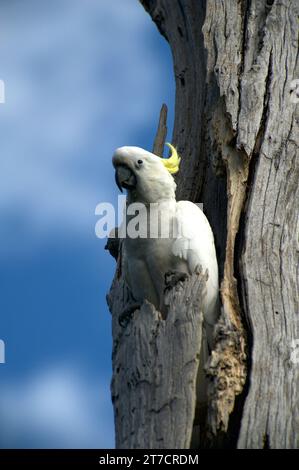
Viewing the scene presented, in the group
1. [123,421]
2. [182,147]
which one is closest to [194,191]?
[182,147]

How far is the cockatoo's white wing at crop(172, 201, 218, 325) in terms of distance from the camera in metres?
4.98

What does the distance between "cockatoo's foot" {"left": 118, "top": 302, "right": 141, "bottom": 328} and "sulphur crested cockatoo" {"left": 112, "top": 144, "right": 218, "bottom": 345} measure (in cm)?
8

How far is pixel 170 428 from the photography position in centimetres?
444

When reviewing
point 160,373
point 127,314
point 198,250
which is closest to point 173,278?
point 198,250

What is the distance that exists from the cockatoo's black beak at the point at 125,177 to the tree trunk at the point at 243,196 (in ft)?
1.88

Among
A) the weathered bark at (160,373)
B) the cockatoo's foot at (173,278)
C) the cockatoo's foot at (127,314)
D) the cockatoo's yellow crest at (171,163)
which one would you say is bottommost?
the weathered bark at (160,373)

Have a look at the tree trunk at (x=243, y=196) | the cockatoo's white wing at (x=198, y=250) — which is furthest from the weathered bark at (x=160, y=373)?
the cockatoo's white wing at (x=198, y=250)

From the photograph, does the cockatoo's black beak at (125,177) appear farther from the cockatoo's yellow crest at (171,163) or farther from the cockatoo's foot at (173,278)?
the cockatoo's foot at (173,278)

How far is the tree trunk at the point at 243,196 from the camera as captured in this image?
14.9 ft

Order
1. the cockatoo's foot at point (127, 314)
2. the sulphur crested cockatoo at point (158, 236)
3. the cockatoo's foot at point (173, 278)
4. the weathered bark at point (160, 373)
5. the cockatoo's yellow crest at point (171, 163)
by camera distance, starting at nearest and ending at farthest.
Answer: the weathered bark at point (160, 373), the cockatoo's foot at point (173, 278), the sulphur crested cockatoo at point (158, 236), the cockatoo's foot at point (127, 314), the cockatoo's yellow crest at point (171, 163)

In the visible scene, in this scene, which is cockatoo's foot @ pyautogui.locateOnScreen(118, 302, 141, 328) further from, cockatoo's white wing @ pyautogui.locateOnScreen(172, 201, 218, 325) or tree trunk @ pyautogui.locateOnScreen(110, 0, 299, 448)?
cockatoo's white wing @ pyautogui.locateOnScreen(172, 201, 218, 325)

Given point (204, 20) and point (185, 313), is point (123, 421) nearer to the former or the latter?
point (185, 313)

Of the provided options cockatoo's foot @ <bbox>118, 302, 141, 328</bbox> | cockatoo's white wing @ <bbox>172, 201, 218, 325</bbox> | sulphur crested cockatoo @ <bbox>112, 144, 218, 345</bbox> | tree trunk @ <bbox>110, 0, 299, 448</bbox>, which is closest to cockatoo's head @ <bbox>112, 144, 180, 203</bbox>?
sulphur crested cockatoo @ <bbox>112, 144, 218, 345</bbox>

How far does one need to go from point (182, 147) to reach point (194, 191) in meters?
0.41
